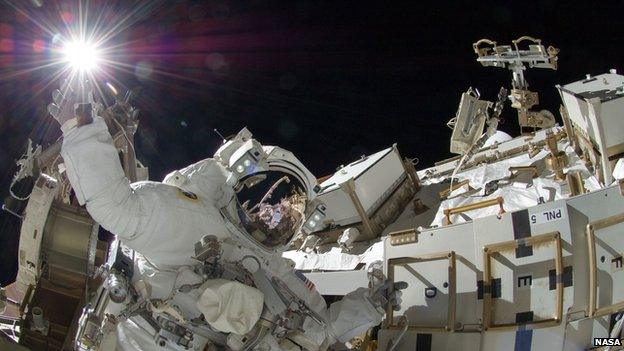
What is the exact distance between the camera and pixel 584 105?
4836 mm

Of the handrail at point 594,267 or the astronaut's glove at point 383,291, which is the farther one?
the astronaut's glove at point 383,291

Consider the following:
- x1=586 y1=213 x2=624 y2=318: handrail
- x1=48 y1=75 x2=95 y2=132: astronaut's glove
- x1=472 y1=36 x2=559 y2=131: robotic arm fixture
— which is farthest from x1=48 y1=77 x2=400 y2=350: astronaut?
x1=472 y1=36 x2=559 y2=131: robotic arm fixture

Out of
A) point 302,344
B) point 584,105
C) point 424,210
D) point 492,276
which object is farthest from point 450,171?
point 302,344

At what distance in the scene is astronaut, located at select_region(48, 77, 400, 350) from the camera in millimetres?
3344

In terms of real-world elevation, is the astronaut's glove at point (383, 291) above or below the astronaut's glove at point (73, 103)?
below

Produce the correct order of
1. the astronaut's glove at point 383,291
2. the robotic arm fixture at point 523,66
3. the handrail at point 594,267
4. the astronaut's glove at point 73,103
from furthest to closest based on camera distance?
the robotic arm fixture at point 523,66
the astronaut's glove at point 383,291
the handrail at point 594,267
the astronaut's glove at point 73,103

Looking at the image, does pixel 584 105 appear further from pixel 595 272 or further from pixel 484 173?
pixel 595 272

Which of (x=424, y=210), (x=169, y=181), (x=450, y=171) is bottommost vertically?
(x=169, y=181)

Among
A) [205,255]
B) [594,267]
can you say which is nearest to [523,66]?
[594,267]

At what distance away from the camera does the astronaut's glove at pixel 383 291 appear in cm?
405

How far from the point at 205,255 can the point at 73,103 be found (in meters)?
1.21

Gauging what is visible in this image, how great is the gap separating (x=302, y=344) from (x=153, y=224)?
1262 mm

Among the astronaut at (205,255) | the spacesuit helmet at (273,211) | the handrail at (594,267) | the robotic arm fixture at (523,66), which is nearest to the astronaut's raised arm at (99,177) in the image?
the astronaut at (205,255)

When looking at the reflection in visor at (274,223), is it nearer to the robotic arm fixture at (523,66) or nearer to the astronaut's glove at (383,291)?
the astronaut's glove at (383,291)
